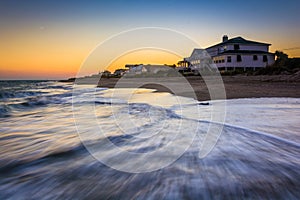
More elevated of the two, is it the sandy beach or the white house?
the white house

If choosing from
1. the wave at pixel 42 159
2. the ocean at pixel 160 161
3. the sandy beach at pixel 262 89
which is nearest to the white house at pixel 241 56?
the sandy beach at pixel 262 89

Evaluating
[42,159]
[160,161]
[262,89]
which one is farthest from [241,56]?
[42,159]

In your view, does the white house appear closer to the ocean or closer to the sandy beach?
the sandy beach

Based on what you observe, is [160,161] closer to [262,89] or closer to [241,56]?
[262,89]

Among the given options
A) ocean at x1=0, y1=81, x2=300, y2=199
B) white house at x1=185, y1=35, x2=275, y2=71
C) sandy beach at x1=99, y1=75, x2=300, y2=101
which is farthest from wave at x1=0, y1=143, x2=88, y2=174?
white house at x1=185, y1=35, x2=275, y2=71

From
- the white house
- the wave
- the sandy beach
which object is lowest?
the wave

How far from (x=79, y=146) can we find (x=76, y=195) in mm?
1933

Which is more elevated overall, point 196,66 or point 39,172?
point 196,66

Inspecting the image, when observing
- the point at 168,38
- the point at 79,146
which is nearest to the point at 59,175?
the point at 79,146

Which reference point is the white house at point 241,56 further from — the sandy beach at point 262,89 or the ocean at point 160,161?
the ocean at point 160,161

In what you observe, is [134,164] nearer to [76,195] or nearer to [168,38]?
[76,195]

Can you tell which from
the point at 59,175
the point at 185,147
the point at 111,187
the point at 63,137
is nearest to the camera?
the point at 111,187

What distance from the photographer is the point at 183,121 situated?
18.5 feet

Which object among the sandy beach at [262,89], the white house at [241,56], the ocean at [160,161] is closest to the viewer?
the ocean at [160,161]
